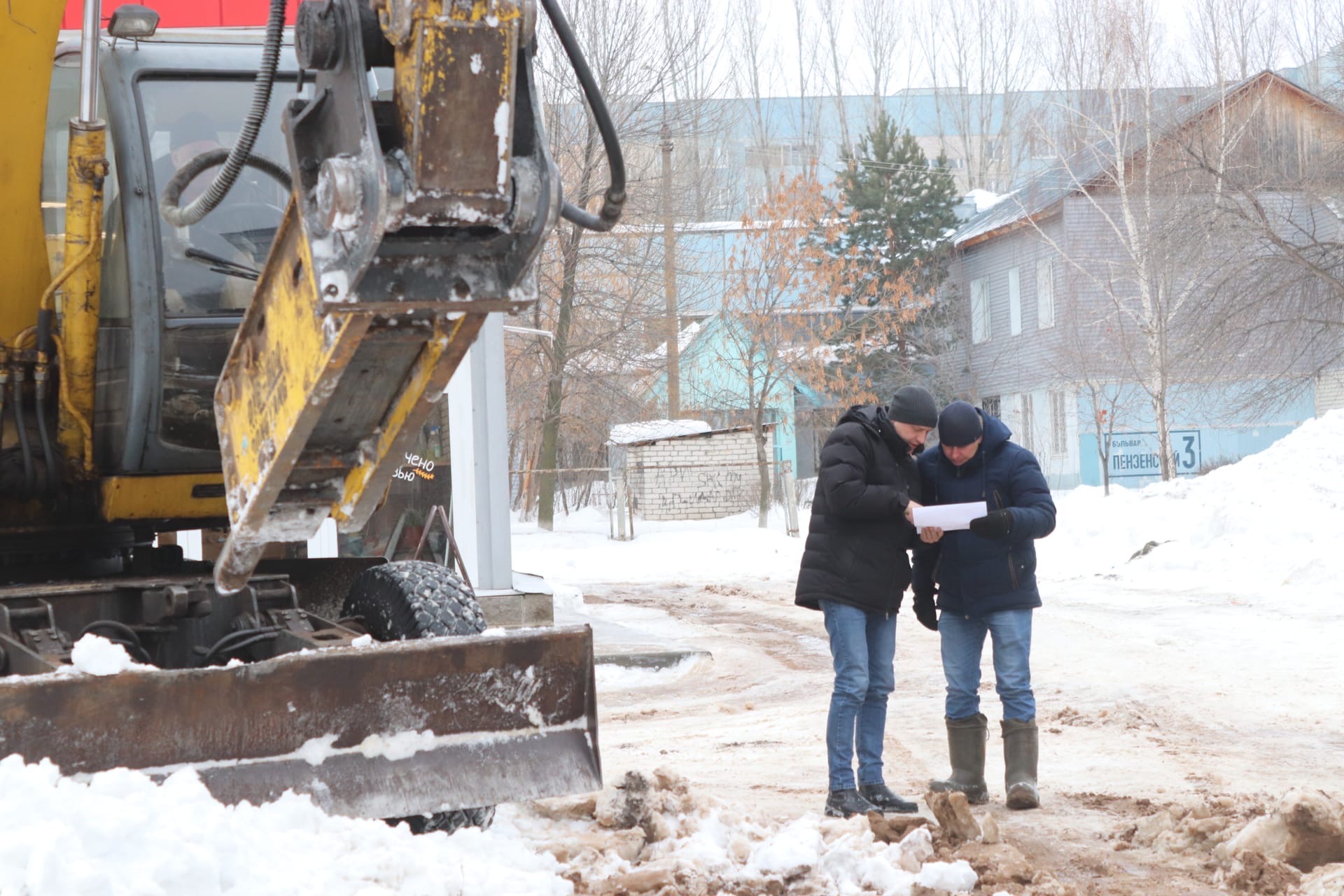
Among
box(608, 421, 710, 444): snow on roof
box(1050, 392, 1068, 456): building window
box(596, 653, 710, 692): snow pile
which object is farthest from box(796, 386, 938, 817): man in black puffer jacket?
box(1050, 392, 1068, 456): building window

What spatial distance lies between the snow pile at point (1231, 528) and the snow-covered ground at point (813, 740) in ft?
0.12

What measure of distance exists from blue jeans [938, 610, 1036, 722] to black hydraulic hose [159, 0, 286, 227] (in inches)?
140

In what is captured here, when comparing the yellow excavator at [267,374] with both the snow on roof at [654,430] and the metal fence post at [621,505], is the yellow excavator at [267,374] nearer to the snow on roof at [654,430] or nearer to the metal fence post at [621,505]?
the metal fence post at [621,505]

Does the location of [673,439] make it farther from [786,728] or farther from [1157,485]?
[786,728]

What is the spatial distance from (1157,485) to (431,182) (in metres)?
18.9

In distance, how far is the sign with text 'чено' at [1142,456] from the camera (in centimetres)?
3109

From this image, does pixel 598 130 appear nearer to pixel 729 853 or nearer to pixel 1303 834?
pixel 729 853

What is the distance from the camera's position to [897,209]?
36.5m

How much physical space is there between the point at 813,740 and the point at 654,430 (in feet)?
74.7

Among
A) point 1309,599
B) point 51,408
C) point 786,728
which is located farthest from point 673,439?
point 51,408

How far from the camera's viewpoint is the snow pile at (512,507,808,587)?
757 inches

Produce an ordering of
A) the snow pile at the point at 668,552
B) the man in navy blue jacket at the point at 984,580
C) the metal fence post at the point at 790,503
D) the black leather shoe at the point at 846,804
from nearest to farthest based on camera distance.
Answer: the black leather shoe at the point at 846,804 → the man in navy blue jacket at the point at 984,580 → the snow pile at the point at 668,552 → the metal fence post at the point at 790,503

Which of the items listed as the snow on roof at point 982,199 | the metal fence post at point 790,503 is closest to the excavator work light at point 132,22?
the metal fence post at point 790,503

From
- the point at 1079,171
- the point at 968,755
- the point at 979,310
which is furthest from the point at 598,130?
the point at 979,310
